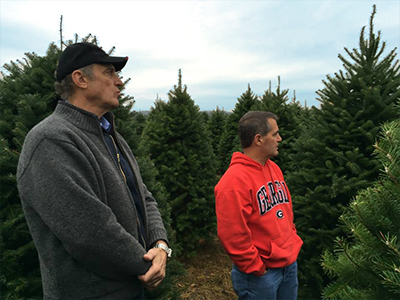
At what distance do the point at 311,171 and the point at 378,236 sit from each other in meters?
2.40

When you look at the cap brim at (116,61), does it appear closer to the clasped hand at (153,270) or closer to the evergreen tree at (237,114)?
the clasped hand at (153,270)

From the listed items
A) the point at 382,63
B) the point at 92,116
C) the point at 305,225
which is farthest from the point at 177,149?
the point at 92,116

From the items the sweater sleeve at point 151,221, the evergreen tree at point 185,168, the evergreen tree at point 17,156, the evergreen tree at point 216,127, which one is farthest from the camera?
the evergreen tree at point 216,127

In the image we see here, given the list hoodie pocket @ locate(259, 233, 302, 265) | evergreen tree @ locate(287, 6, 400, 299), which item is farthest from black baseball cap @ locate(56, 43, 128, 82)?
evergreen tree @ locate(287, 6, 400, 299)

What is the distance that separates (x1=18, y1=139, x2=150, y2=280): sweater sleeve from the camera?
1.47 m

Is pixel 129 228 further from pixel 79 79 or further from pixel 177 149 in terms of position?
pixel 177 149

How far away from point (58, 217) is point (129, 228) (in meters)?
0.47

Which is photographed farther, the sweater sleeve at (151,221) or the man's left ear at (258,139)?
the man's left ear at (258,139)

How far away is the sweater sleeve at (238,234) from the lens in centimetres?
239

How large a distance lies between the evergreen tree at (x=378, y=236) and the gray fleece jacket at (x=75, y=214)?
1259 millimetres

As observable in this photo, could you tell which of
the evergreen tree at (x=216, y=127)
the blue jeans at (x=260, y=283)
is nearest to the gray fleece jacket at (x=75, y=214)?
the blue jeans at (x=260, y=283)

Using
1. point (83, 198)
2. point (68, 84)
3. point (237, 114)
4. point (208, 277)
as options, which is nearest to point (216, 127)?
point (237, 114)

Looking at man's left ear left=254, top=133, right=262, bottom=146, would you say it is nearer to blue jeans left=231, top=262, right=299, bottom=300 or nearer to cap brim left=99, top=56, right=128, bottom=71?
blue jeans left=231, top=262, right=299, bottom=300

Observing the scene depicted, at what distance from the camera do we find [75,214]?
1.48 metres
